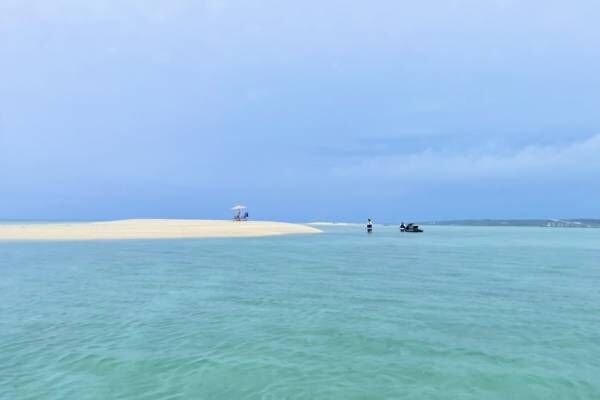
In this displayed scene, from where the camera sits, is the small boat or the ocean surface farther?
the small boat

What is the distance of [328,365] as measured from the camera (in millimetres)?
7855

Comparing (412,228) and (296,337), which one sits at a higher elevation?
(412,228)

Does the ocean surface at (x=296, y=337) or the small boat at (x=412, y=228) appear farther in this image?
the small boat at (x=412, y=228)

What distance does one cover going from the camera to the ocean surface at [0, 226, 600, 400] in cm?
693

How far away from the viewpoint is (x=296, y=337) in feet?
31.9

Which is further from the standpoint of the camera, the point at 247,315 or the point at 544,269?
the point at 544,269

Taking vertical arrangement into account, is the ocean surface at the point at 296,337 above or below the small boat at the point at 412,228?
below

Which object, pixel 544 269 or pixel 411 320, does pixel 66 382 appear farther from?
pixel 544 269

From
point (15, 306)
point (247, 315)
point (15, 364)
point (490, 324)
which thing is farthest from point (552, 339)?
point (15, 306)

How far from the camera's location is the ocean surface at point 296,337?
693 cm

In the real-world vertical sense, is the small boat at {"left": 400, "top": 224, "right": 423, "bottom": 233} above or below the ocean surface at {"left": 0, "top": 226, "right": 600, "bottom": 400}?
above

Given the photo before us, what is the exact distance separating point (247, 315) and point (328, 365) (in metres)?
4.69

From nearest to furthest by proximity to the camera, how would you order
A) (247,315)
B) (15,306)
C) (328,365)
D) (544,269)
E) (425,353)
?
(328,365) < (425,353) < (247,315) < (15,306) < (544,269)

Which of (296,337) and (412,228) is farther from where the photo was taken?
(412,228)
